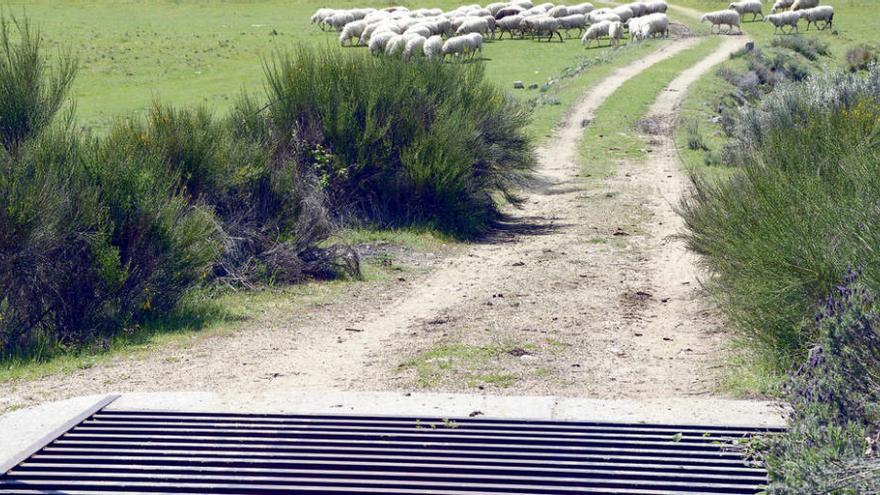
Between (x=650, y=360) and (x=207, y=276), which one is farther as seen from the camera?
(x=207, y=276)

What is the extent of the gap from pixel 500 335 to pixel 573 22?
43556mm

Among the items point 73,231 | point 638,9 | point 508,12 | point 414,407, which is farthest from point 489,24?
point 414,407

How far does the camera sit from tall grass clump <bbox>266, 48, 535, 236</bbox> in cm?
A: 1476

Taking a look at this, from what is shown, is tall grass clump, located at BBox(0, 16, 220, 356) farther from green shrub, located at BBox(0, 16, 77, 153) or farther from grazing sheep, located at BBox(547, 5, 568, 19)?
grazing sheep, located at BBox(547, 5, 568, 19)

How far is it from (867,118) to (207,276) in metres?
6.79

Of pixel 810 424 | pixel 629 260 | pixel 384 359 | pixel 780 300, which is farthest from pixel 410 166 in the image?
pixel 810 424

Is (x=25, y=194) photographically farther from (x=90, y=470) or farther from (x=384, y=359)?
(x=90, y=470)

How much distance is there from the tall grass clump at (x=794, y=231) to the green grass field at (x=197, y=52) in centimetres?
1466

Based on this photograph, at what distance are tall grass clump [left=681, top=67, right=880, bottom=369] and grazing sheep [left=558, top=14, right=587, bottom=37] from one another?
4117 centimetres

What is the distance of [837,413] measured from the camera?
4.94 meters

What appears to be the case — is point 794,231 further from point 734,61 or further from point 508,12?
point 508,12

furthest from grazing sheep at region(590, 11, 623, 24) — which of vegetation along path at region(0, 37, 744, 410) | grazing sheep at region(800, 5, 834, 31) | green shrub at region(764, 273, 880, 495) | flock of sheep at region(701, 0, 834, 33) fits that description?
green shrub at region(764, 273, 880, 495)

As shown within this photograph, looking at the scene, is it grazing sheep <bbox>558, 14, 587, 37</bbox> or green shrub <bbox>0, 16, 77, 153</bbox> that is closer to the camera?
green shrub <bbox>0, 16, 77, 153</bbox>

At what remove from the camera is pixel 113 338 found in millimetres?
9180
